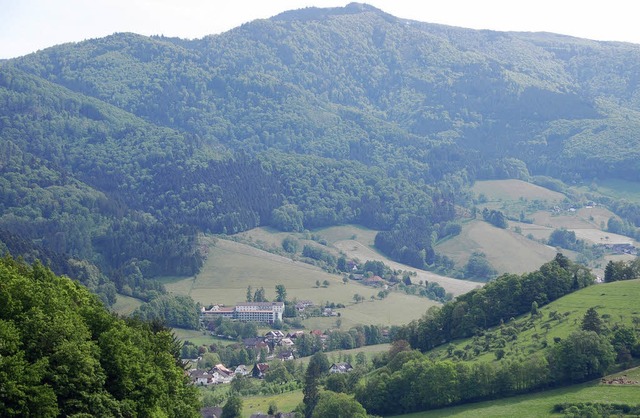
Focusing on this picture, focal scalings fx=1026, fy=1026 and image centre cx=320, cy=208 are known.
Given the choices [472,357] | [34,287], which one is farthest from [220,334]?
[34,287]

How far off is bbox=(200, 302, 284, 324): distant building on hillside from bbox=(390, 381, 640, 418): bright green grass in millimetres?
87396

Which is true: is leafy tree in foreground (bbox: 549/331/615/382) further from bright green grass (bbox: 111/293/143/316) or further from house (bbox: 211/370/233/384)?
bright green grass (bbox: 111/293/143/316)

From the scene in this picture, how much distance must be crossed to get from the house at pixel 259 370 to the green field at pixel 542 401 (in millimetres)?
45606

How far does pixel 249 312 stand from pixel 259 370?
4147 cm

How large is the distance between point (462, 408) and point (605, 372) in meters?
12.4

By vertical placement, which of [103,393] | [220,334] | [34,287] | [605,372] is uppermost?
[34,287]

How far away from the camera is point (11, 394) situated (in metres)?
42.4

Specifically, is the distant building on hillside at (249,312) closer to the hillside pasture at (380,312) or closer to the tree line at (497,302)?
the hillside pasture at (380,312)

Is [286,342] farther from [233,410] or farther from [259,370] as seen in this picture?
[233,410]

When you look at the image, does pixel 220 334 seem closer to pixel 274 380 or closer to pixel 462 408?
pixel 274 380

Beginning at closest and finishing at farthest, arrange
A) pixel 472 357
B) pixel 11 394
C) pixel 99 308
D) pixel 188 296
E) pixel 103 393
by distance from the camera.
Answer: pixel 11 394
pixel 103 393
pixel 99 308
pixel 472 357
pixel 188 296

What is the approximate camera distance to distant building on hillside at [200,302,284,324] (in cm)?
17368

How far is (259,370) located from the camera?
134000 millimetres

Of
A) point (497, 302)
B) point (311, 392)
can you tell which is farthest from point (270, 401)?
point (497, 302)
